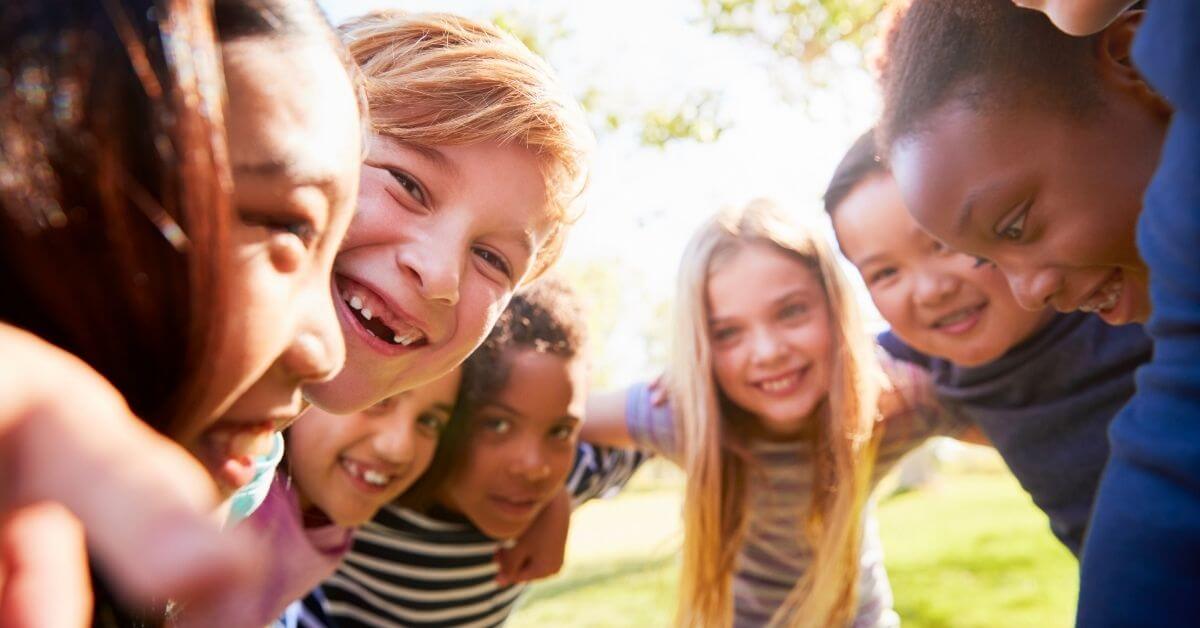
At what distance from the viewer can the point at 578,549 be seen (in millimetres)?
7031

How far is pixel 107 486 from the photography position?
0.35 m

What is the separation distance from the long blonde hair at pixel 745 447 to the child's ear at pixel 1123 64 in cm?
128

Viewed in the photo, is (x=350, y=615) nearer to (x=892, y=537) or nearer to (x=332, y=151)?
(x=332, y=151)

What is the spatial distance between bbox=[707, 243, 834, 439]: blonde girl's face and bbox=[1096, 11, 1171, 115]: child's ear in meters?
1.24

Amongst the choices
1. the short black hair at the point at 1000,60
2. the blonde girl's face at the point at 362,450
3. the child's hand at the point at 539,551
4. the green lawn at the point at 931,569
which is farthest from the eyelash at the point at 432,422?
the short black hair at the point at 1000,60

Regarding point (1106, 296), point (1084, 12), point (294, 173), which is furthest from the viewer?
point (1106, 296)

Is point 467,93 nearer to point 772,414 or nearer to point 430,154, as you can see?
point 430,154

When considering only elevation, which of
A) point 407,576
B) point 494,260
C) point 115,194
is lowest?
point 407,576

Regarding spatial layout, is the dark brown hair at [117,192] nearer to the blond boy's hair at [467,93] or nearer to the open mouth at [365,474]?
the blond boy's hair at [467,93]

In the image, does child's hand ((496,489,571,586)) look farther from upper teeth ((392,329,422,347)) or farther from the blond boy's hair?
upper teeth ((392,329,422,347))

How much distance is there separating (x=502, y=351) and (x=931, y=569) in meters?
3.68

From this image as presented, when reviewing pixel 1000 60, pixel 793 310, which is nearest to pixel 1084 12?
pixel 1000 60

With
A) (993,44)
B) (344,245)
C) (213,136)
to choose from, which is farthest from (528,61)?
(213,136)

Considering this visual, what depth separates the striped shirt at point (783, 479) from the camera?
2.32 meters
